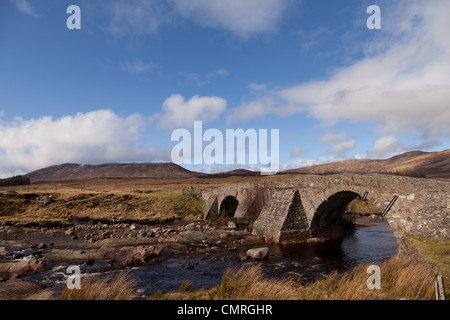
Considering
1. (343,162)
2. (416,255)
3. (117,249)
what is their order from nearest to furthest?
(416,255), (117,249), (343,162)

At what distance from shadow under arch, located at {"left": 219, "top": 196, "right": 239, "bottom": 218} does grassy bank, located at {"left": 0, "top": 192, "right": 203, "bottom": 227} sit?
12.8 ft

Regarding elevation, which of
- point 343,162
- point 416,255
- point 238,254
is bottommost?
point 238,254

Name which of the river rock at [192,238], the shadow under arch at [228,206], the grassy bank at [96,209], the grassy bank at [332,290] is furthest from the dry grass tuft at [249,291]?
the grassy bank at [96,209]

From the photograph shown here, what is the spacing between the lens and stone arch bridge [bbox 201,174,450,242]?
13461 mm

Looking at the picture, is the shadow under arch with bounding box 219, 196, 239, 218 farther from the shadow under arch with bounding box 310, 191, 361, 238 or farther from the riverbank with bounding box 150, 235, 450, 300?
the riverbank with bounding box 150, 235, 450, 300

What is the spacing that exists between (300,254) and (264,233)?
5.32 meters

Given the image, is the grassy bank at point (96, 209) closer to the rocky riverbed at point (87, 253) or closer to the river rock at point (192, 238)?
the rocky riverbed at point (87, 253)

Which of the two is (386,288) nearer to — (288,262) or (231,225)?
(288,262)

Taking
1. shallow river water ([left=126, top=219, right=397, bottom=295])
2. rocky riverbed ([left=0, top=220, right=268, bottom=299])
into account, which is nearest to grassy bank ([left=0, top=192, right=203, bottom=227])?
rocky riverbed ([left=0, top=220, right=268, bottom=299])

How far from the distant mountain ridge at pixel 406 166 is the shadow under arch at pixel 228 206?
64064mm

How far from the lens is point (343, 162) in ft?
649

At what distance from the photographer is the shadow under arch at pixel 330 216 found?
19891mm
